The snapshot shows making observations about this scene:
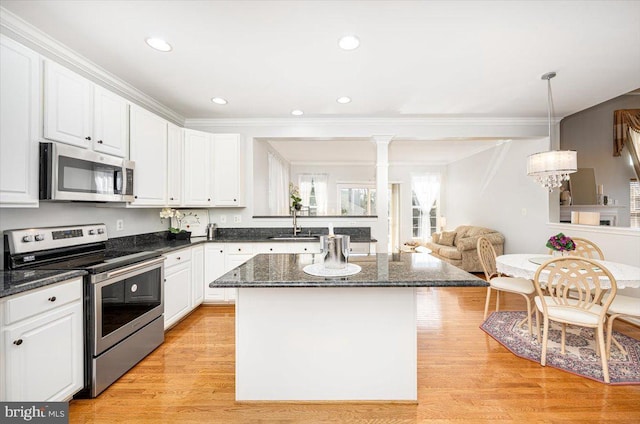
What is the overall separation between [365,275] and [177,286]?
2292mm

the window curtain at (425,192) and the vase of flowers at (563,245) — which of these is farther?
the window curtain at (425,192)

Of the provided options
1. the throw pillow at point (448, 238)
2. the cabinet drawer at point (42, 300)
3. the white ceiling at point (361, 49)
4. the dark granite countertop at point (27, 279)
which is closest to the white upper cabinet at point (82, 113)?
the white ceiling at point (361, 49)

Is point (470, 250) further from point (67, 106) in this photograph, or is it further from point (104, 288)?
point (67, 106)

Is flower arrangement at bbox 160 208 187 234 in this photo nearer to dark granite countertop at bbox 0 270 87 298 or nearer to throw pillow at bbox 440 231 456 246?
dark granite countertop at bbox 0 270 87 298

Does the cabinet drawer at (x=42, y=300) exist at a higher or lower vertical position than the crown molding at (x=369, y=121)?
lower

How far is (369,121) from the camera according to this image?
3.97 meters

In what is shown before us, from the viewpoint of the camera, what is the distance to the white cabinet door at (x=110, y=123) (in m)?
2.25

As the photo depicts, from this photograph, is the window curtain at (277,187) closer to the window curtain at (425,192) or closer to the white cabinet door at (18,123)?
the window curtain at (425,192)

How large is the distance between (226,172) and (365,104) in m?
1.99

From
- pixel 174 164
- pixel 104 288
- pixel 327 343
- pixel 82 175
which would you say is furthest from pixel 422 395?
pixel 174 164

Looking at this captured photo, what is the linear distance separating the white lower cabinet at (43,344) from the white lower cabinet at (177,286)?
98cm

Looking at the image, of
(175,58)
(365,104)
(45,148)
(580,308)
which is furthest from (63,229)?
(580,308)

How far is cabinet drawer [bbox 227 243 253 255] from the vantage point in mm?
3568

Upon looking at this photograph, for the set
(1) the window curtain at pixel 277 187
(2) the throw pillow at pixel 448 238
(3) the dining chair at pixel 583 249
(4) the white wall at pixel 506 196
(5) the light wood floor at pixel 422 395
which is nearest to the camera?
(5) the light wood floor at pixel 422 395
